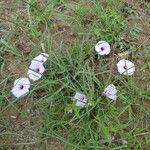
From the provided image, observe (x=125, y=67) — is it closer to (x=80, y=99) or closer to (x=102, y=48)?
(x=102, y=48)

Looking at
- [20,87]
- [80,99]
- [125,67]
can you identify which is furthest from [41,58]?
[125,67]

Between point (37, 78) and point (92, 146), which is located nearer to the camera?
point (92, 146)

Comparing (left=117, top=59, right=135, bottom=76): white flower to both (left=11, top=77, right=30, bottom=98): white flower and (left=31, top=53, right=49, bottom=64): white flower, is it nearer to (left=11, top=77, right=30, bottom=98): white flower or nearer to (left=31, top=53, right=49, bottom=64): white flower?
(left=31, top=53, right=49, bottom=64): white flower

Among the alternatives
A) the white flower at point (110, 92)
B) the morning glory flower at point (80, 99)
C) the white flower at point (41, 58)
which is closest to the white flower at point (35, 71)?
the white flower at point (41, 58)

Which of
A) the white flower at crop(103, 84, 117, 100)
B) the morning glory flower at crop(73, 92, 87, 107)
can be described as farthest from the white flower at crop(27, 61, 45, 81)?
the white flower at crop(103, 84, 117, 100)

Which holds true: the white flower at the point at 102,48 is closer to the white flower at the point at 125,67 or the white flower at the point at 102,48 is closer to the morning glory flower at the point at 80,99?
the white flower at the point at 125,67

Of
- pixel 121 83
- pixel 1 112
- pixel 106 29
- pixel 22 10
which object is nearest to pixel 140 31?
pixel 106 29

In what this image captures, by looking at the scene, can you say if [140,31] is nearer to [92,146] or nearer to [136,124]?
[136,124]
